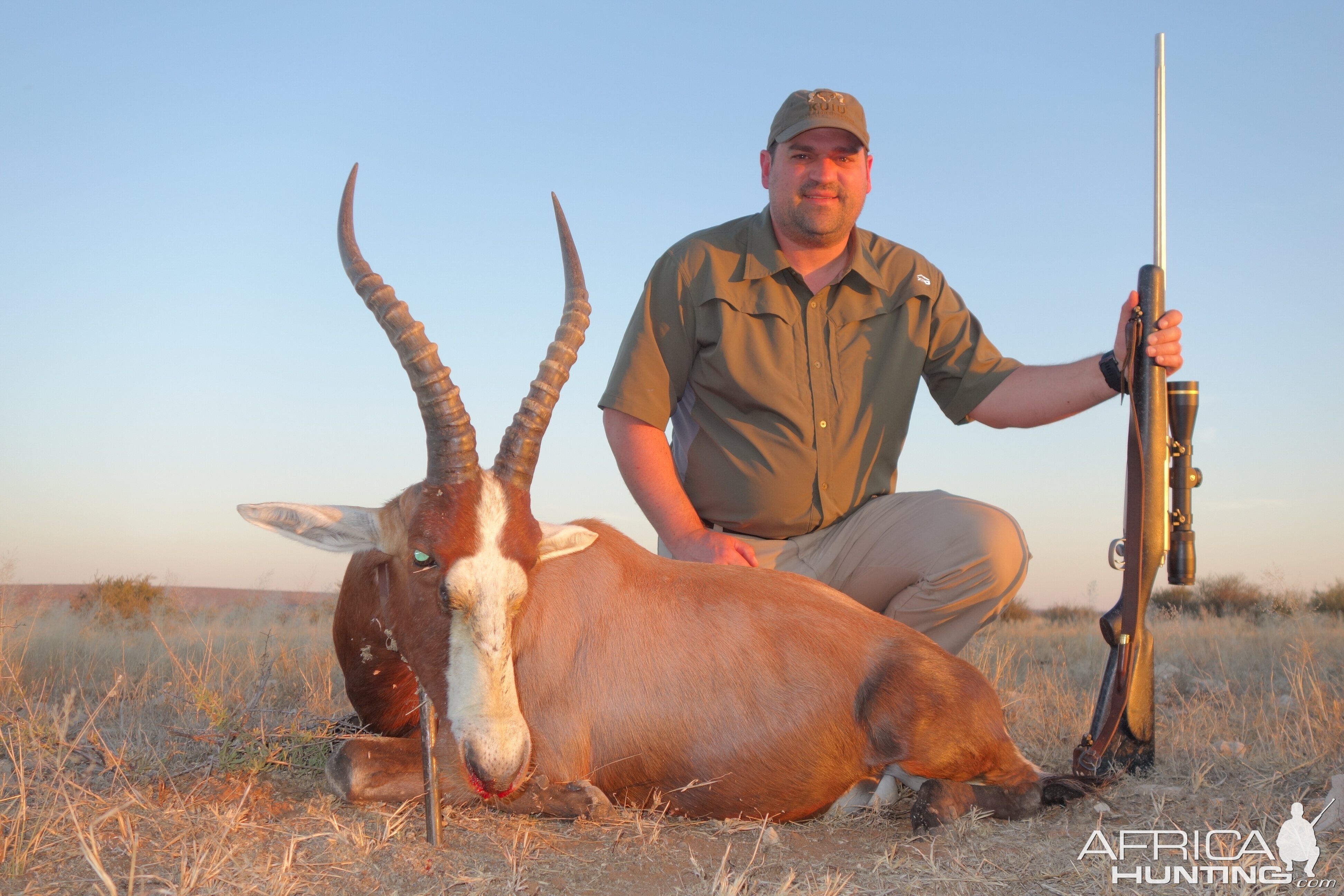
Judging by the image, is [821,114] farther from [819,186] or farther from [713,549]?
[713,549]

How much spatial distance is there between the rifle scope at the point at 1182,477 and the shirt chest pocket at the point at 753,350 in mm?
2051

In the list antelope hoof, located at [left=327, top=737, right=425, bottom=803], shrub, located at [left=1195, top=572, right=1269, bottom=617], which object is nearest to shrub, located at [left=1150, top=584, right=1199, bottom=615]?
shrub, located at [left=1195, top=572, right=1269, bottom=617]

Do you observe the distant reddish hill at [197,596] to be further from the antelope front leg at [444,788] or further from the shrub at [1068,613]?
the shrub at [1068,613]

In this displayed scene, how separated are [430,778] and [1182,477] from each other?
3.93 meters

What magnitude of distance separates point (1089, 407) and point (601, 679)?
11.2ft

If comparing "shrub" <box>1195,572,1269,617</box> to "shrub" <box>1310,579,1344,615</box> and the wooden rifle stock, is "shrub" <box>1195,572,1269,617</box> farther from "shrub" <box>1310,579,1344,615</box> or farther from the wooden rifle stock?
the wooden rifle stock

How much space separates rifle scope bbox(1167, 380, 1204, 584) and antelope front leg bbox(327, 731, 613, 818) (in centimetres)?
313

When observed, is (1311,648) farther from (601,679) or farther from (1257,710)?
(601,679)

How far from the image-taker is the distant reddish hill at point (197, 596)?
40.7 ft

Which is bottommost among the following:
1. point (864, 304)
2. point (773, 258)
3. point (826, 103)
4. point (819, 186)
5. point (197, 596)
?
point (197, 596)

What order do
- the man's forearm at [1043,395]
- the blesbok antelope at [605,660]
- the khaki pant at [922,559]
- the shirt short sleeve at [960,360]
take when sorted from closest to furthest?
1. the blesbok antelope at [605,660]
2. the khaki pant at [922,559]
3. the man's forearm at [1043,395]
4. the shirt short sleeve at [960,360]

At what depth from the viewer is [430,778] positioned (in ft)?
11.5

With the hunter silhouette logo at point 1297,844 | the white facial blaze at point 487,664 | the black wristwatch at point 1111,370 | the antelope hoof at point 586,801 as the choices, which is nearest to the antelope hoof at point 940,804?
the hunter silhouette logo at point 1297,844

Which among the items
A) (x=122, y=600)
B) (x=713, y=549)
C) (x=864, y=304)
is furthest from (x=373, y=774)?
(x=122, y=600)
